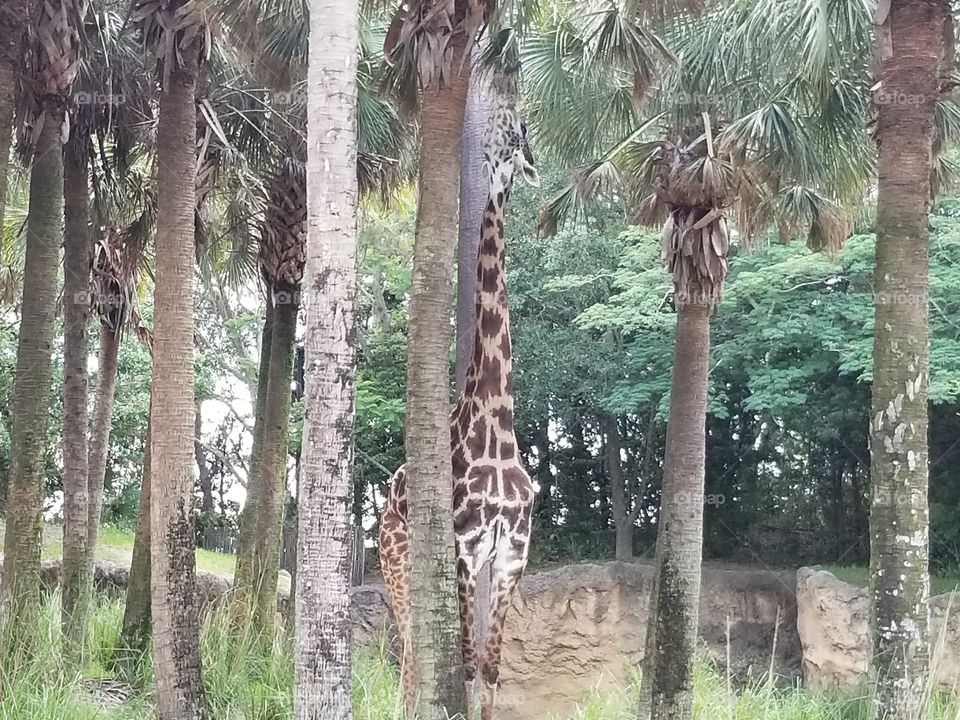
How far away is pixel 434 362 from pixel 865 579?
1148 cm

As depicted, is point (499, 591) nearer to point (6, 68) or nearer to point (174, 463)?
point (174, 463)

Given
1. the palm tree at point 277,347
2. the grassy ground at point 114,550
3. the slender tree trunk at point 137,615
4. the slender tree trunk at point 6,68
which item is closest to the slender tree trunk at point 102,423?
the slender tree trunk at point 137,615

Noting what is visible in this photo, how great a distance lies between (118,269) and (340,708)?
27.9 ft

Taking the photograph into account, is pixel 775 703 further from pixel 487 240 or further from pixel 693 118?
pixel 693 118

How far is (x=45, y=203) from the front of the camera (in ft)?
28.6

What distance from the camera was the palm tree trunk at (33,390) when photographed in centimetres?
795

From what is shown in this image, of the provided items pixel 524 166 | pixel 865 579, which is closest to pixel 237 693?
pixel 524 166

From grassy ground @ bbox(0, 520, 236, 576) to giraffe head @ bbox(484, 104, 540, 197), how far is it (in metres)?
10.3

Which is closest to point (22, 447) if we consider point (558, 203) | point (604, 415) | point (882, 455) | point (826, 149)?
point (558, 203)

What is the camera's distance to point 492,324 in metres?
8.05

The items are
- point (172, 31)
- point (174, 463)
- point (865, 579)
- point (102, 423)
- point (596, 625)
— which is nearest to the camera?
point (174, 463)

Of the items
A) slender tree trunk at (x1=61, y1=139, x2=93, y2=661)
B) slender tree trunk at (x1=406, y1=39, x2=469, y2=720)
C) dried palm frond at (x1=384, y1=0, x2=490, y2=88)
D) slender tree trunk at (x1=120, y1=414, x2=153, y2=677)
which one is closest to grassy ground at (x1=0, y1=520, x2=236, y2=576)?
slender tree trunk at (x1=61, y1=139, x2=93, y2=661)

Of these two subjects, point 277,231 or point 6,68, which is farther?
point 277,231

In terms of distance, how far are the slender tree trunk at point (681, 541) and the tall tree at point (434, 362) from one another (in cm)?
274
